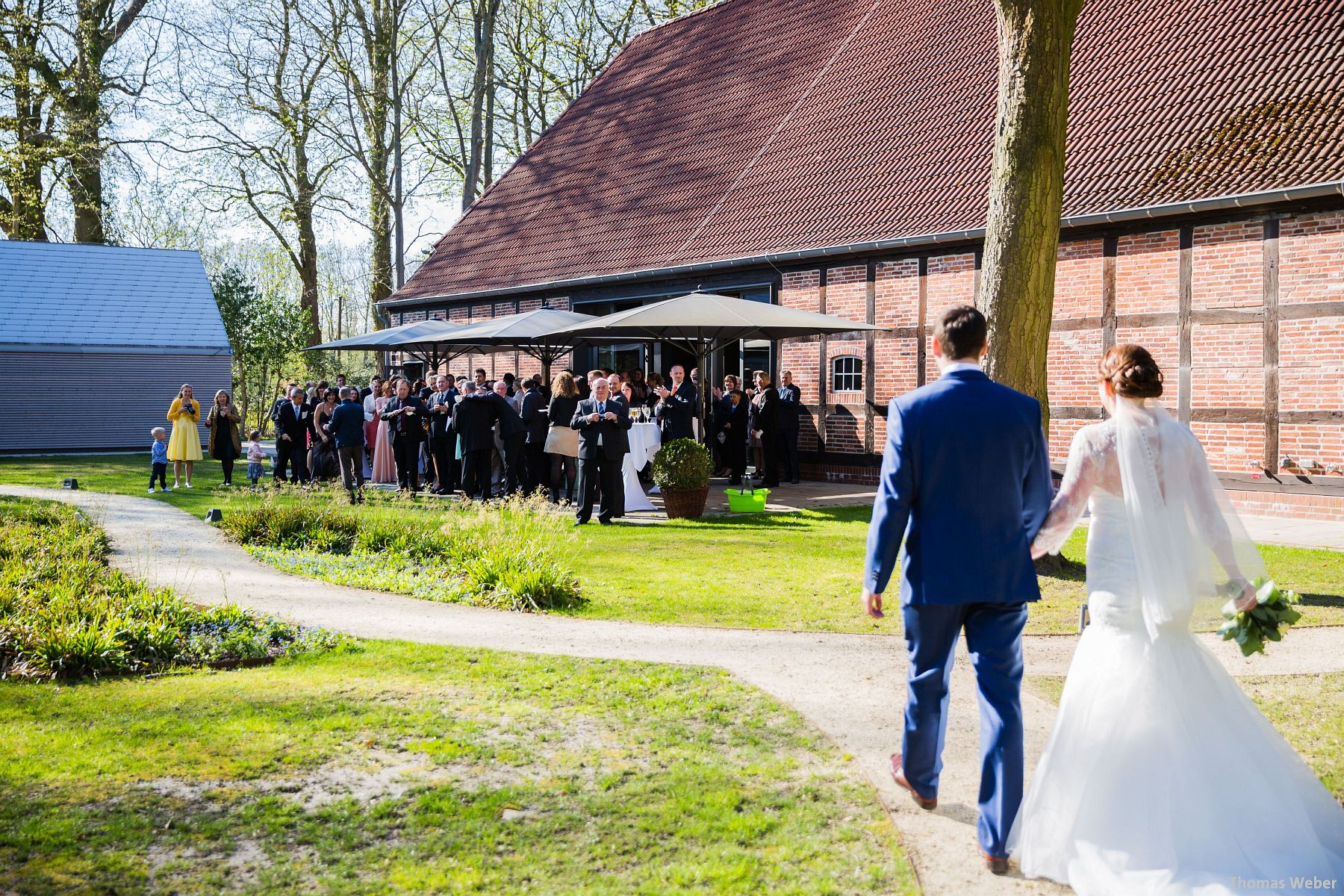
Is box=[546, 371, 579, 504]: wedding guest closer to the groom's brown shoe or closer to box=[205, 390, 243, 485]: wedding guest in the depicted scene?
box=[205, 390, 243, 485]: wedding guest

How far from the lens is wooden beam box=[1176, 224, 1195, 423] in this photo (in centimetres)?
1382

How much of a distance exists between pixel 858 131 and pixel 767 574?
39.9 feet

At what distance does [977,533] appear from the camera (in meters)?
3.84

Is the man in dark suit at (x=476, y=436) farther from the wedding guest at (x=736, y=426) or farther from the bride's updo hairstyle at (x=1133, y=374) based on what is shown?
the bride's updo hairstyle at (x=1133, y=374)

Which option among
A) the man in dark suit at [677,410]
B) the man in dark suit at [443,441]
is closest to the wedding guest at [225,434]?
the man in dark suit at [443,441]

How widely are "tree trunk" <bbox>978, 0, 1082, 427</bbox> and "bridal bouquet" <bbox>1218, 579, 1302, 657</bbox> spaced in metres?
5.38

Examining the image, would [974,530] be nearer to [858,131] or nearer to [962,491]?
[962,491]

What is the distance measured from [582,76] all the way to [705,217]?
16963 millimetres

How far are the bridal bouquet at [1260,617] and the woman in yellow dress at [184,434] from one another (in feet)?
57.0

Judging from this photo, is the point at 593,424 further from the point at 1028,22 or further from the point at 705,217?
the point at 705,217

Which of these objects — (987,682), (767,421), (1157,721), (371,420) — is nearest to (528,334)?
(767,421)

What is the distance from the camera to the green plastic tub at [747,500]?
1362 centimetres

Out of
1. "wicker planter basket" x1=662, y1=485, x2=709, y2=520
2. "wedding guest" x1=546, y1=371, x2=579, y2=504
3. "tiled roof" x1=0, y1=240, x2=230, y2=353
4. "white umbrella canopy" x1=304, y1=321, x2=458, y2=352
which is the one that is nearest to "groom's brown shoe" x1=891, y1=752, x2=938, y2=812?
"wicker planter basket" x1=662, y1=485, x2=709, y2=520

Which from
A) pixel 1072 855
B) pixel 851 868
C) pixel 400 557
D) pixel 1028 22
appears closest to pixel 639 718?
pixel 851 868
